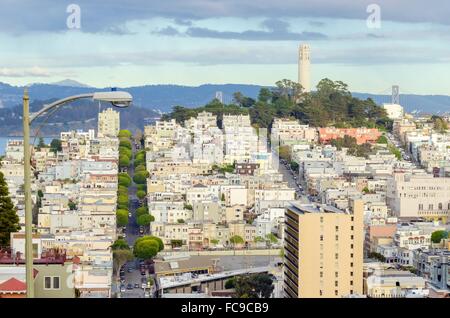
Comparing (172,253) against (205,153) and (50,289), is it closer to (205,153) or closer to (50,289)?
(205,153)

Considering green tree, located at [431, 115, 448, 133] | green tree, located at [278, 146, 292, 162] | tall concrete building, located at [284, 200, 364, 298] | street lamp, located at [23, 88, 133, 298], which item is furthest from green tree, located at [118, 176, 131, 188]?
street lamp, located at [23, 88, 133, 298]

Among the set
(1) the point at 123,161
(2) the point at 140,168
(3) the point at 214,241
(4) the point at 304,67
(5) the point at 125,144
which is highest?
(4) the point at 304,67

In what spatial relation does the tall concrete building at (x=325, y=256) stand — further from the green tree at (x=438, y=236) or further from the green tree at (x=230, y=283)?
the green tree at (x=438, y=236)

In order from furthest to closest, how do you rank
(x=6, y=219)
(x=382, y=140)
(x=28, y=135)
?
(x=382, y=140) < (x=6, y=219) < (x=28, y=135)

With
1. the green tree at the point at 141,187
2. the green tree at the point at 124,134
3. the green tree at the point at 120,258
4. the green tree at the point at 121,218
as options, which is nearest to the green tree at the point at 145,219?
the green tree at the point at 121,218

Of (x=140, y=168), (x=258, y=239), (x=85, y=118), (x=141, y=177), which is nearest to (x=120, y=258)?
(x=258, y=239)

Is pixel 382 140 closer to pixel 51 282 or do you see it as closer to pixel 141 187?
pixel 141 187

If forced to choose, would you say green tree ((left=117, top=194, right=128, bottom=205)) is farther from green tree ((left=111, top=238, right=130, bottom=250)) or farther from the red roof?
the red roof
